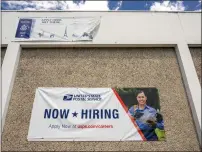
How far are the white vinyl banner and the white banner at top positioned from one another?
164cm

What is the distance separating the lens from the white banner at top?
6.46 meters

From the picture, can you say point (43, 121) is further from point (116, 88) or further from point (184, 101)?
point (184, 101)

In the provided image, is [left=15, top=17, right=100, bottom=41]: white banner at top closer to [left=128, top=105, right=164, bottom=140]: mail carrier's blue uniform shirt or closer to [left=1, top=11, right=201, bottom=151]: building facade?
[left=1, top=11, right=201, bottom=151]: building facade

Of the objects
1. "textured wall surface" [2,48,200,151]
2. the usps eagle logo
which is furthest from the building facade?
the usps eagle logo

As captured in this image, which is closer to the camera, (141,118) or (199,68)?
(141,118)

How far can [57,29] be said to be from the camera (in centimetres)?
656

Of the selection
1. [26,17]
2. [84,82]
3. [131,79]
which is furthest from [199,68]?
[26,17]

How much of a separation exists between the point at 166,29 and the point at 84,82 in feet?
9.68

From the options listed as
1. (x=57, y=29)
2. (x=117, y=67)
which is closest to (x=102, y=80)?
(x=117, y=67)

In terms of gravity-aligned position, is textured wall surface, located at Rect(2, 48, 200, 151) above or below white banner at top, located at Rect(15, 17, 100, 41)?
below

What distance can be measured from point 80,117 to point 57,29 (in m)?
2.78

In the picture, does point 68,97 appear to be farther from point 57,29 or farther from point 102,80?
point 57,29

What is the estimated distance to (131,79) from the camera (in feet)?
19.4

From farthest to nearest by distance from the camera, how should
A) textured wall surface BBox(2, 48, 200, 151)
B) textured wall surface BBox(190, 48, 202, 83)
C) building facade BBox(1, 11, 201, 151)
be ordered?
1. textured wall surface BBox(190, 48, 202, 83)
2. building facade BBox(1, 11, 201, 151)
3. textured wall surface BBox(2, 48, 200, 151)
